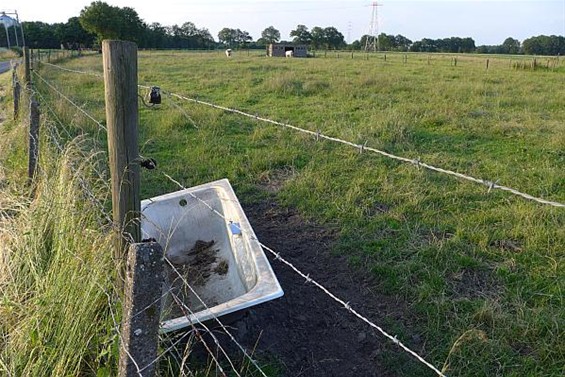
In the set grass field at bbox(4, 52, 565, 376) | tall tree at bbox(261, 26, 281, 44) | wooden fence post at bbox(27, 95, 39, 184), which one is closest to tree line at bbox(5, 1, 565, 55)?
tall tree at bbox(261, 26, 281, 44)

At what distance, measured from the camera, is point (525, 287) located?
3176mm

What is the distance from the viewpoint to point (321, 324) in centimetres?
290

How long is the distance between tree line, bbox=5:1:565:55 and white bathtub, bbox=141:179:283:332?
56895 millimetres

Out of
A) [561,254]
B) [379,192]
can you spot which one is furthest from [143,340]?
[379,192]

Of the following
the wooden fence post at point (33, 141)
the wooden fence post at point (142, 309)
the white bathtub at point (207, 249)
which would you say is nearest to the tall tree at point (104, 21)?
the wooden fence post at point (33, 141)

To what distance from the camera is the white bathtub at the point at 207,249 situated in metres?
2.94

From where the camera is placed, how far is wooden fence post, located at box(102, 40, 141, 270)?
6.61 ft

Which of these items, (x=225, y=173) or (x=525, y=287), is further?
(x=225, y=173)

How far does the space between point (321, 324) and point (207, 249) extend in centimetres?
129

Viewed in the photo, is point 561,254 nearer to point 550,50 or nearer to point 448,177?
point 448,177

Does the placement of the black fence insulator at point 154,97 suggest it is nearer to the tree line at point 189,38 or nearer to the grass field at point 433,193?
the grass field at point 433,193

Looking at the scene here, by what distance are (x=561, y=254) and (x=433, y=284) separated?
3.70ft

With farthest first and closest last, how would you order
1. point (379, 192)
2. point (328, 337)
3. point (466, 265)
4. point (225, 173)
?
point (225, 173), point (379, 192), point (466, 265), point (328, 337)

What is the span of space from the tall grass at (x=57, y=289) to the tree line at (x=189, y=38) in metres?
57.6
